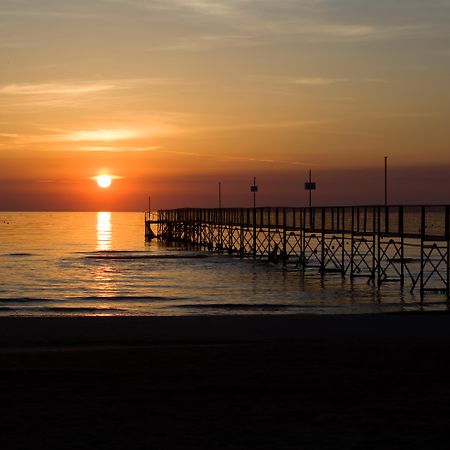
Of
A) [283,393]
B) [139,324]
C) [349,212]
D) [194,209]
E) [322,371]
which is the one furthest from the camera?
[194,209]

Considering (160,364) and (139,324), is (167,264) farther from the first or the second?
(160,364)

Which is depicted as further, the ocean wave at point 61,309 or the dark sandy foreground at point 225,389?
the ocean wave at point 61,309

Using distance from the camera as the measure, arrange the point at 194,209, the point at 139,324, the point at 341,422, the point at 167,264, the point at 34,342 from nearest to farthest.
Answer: the point at 341,422 → the point at 34,342 → the point at 139,324 → the point at 167,264 → the point at 194,209

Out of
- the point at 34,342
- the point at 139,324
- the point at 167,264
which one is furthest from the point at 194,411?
the point at 167,264

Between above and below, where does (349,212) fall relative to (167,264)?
above

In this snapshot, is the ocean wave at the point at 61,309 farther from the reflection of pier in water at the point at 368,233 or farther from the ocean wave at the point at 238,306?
the reflection of pier in water at the point at 368,233

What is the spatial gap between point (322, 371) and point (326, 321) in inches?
313

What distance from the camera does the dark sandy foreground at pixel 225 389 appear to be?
27.5 feet

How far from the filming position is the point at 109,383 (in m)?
11.2

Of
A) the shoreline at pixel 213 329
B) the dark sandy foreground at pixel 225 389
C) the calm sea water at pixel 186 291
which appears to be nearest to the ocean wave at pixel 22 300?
the calm sea water at pixel 186 291

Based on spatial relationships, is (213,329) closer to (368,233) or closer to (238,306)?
(238,306)

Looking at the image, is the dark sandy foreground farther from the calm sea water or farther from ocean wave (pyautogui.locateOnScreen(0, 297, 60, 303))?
ocean wave (pyautogui.locateOnScreen(0, 297, 60, 303))

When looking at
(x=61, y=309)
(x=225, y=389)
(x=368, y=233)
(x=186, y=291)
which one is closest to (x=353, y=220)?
(x=368, y=233)

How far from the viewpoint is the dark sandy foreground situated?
329 inches
